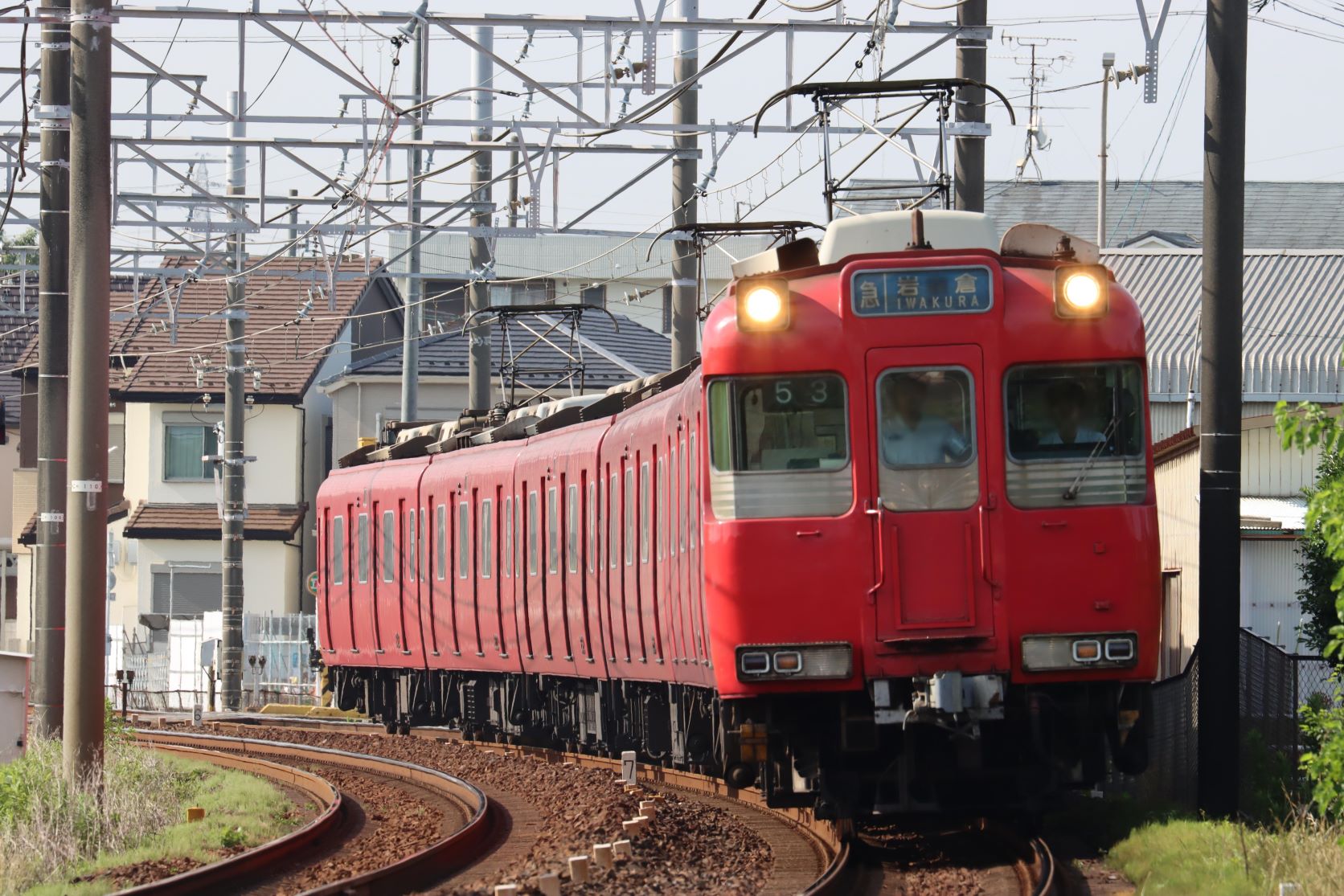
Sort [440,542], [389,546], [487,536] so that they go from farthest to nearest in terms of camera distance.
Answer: [389,546], [440,542], [487,536]

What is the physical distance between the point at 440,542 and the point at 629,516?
6561 millimetres

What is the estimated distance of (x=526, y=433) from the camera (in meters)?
19.5

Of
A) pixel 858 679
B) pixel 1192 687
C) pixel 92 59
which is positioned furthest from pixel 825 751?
pixel 92 59

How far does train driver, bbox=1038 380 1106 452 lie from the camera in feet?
33.7

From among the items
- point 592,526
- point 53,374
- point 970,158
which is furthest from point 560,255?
point 970,158

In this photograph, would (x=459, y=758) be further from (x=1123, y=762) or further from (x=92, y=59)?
(x=1123, y=762)

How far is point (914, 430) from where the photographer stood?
10266 mm

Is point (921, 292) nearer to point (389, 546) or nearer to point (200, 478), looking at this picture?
point (389, 546)

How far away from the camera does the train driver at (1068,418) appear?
404 inches

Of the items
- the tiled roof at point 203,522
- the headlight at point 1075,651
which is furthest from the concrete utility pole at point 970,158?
the tiled roof at point 203,522

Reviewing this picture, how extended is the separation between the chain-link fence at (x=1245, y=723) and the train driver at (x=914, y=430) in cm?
396

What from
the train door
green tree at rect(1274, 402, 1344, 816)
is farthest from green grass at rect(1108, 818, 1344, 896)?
the train door

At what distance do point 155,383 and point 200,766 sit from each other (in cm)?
2474

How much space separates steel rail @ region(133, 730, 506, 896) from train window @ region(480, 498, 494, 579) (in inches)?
83.8
